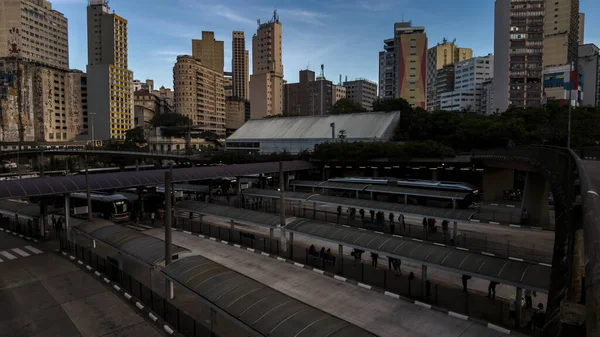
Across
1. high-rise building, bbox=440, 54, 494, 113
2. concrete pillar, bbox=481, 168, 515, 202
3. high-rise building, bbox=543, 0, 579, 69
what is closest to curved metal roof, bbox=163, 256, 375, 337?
concrete pillar, bbox=481, 168, 515, 202

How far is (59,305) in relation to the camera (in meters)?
16.8

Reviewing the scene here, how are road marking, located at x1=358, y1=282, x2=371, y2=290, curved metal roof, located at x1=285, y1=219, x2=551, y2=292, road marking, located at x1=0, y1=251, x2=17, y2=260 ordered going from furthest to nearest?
road marking, located at x1=0, y1=251, x2=17, y2=260, road marking, located at x1=358, y1=282, x2=371, y2=290, curved metal roof, located at x1=285, y1=219, x2=551, y2=292

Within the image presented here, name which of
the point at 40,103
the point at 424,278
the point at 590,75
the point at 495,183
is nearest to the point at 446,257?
the point at 424,278

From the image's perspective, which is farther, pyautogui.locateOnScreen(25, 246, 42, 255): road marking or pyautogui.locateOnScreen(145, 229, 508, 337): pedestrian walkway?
pyautogui.locateOnScreen(25, 246, 42, 255): road marking

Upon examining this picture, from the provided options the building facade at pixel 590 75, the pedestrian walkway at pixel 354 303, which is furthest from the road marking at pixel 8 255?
the building facade at pixel 590 75

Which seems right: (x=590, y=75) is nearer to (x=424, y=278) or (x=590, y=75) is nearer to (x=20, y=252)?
(x=424, y=278)

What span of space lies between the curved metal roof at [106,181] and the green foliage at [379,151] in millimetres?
14618

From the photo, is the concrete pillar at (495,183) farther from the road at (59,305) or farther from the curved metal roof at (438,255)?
the road at (59,305)

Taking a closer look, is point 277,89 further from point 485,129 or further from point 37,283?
point 37,283

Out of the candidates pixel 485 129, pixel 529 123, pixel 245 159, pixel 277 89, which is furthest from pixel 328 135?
pixel 277 89

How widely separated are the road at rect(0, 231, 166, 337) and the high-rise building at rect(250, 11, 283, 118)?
455 feet

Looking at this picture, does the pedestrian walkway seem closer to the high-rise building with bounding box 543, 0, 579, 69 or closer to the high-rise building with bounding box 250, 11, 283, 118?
the high-rise building with bounding box 543, 0, 579, 69

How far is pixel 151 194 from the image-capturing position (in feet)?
141

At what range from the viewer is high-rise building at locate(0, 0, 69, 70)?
12650 cm
